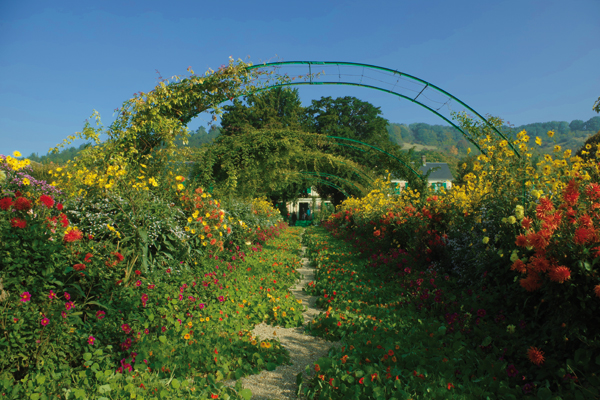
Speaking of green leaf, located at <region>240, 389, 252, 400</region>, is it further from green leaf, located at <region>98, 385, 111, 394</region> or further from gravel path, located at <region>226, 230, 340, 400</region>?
green leaf, located at <region>98, 385, 111, 394</region>

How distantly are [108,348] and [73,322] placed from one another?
31cm

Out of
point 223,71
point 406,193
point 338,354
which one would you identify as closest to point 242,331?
point 338,354

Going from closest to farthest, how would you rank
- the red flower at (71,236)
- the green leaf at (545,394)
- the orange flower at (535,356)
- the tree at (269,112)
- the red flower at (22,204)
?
the green leaf at (545,394) → the orange flower at (535,356) → the red flower at (22,204) → the red flower at (71,236) → the tree at (269,112)

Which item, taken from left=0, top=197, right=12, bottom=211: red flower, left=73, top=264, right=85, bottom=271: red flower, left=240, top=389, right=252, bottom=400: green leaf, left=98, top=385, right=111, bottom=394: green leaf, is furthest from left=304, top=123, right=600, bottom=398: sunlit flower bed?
left=0, top=197, right=12, bottom=211: red flower

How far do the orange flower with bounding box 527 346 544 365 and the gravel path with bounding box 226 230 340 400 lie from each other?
1478 mm

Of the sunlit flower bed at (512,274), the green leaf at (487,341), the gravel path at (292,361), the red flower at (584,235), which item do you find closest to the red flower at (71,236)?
the gravel path at (292,361)

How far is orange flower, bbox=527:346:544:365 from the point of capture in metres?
2.19

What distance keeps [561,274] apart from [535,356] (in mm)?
579

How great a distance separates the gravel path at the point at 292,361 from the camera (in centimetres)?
236

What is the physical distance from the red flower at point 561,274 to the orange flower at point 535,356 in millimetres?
502

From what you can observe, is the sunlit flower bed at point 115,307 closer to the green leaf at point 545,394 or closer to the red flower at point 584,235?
the green leaf at point 545,394

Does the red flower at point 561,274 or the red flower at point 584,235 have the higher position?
the red flower at point 584,235

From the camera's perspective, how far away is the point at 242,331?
126 inches

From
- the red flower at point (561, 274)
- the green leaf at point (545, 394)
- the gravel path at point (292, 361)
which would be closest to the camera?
the green leaf at point (545, 394)
